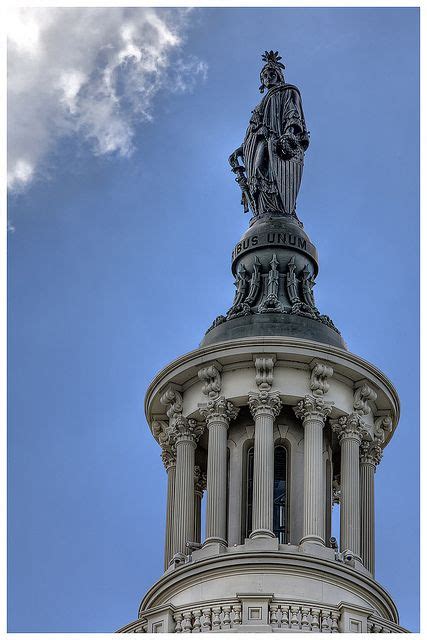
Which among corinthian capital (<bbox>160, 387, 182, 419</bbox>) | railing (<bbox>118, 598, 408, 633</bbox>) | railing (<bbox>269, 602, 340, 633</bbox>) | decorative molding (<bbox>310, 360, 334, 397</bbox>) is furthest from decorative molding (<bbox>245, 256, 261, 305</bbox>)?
railing (<bbox>269, 602, 340, 633</bbox>)

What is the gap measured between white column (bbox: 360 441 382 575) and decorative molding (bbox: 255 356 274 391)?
339 cm

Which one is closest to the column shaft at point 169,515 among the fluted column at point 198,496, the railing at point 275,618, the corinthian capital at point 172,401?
the fluted column at point 198,496

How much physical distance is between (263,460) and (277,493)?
1.44 m

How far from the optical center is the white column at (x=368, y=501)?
2323 inches

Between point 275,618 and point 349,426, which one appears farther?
point 349,426

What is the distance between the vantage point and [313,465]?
190 feet

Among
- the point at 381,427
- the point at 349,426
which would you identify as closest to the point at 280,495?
the point at 349,426

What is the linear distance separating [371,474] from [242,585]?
6268mm

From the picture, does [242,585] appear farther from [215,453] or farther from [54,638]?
[54,638]

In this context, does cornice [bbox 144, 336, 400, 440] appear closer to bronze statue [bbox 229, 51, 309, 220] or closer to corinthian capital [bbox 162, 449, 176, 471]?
corinthian capital [bbox 162, 449, 176, 471]

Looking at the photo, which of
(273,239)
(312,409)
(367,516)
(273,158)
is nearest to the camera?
(312,409)

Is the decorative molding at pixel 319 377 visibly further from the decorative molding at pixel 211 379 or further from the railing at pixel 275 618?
the railing at pixel 275 618

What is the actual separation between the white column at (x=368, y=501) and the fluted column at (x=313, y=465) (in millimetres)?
1860

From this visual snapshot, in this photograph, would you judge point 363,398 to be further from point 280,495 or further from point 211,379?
point 211,379
